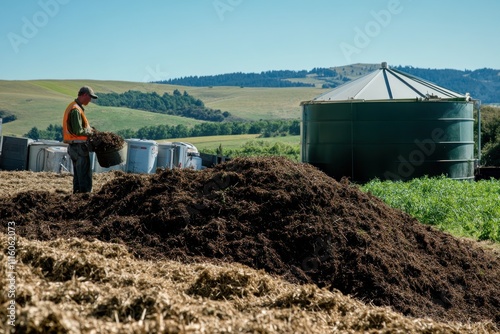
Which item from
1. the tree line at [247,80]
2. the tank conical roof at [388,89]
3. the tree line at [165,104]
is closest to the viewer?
the tank conical roof at [388,89]

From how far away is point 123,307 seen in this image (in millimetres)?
4457

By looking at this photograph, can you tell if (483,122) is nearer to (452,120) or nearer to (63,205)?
(452,120)

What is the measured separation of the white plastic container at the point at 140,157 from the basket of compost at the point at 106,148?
992cm

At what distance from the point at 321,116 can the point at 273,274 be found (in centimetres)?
1212

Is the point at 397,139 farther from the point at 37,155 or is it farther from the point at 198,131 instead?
the point at 198,131

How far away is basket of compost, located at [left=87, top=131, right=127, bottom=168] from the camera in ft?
35.4

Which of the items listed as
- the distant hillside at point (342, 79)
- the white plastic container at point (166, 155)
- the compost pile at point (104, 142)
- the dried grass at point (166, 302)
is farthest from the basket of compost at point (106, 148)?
the distant hillside at point (342, 79)

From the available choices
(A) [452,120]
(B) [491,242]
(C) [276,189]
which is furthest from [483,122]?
(C) [276,189]

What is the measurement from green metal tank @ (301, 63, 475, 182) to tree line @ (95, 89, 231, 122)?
5876 centimetres

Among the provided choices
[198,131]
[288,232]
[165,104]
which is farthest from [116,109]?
[288,232]

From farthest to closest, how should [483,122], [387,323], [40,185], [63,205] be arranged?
[483,122] < [40,185] < [63,205] < [387,323]

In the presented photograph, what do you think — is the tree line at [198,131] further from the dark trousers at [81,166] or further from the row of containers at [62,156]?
the dark trousers at [81,166]

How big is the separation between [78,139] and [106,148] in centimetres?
65

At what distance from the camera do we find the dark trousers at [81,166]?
11133mm
